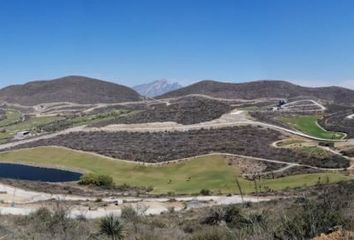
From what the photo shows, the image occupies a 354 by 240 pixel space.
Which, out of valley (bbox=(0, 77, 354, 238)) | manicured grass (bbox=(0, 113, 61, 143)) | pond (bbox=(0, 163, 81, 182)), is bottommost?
pond (bbox=(0, 163, 81, 182))

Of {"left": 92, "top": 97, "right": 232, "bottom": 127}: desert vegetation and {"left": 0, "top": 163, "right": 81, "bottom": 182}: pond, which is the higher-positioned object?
{"left": 92, "top": 97, "right": 232, "bottom": 127}: desert vegetation

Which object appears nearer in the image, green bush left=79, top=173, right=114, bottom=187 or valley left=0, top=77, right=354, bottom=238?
valley left=0, top=77, right=354, bottom=238

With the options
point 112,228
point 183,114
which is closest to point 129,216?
point 112,228

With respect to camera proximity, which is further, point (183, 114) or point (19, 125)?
point (19, 125)

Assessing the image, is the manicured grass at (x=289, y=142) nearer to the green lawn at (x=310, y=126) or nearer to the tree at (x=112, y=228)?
the green lawn at (x=310, y=126)

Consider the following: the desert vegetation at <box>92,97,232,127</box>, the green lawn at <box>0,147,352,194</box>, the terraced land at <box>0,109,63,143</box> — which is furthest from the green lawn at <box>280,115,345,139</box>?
the terraced land at <box>0,109,63,143</box>

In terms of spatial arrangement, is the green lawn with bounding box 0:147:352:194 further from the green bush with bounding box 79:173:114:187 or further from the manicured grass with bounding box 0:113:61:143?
the manicured grass with bounding box 0:113:61:143

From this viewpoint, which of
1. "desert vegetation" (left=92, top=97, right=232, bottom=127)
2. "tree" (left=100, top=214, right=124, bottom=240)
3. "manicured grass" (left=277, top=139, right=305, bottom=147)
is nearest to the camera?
"tree" (left=100, top=214, right=124, bottom=240)

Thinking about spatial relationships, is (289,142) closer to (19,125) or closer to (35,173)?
(35,173)
